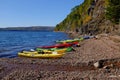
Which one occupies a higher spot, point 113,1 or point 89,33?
point 113,1

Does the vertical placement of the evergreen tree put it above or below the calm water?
above

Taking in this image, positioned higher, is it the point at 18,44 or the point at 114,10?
the point at 114,10

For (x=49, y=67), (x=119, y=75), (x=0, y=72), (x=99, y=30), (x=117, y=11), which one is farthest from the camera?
(x=99, y=30)

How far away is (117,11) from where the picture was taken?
187 feet

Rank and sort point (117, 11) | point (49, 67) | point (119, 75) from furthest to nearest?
point (117, 11) < point (49, 67) < point (119, 75)

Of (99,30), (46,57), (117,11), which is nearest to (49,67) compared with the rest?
(46,57)

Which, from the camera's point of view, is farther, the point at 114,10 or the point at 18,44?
the point at 18,44

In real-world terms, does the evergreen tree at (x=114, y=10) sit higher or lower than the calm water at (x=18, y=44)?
higher

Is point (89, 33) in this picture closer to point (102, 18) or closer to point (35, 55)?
point (102, 18)

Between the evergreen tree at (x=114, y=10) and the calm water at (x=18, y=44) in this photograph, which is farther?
the evergreen tree at (x=114, y=10)

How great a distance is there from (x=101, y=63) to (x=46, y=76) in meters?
6.22

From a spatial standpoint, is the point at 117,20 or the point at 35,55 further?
the point at 117,20

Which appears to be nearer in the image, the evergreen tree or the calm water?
the calm water

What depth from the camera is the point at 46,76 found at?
21141mm
